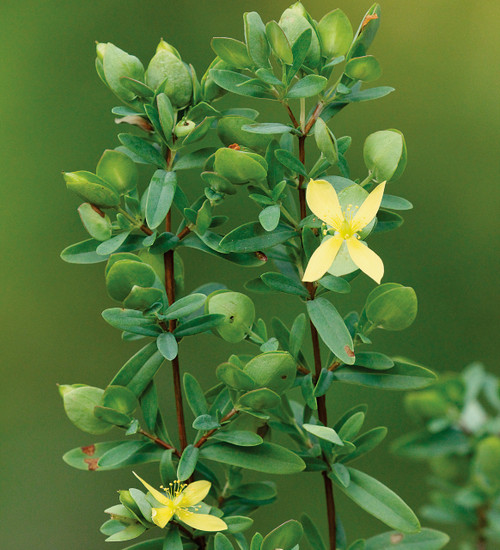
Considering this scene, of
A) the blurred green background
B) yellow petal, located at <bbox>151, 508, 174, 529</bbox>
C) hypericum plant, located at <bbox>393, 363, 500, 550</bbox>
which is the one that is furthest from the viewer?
the blurred green background

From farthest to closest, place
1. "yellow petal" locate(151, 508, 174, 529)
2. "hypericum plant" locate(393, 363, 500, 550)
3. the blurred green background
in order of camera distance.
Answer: the blurred green background
"hypericum plant" locate(393, 363, 500, 550)
"yellow petal" locate(151, 508, 174, 529)

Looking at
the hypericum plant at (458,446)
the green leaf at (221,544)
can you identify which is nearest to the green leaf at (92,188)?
the green leaf at (221,544)

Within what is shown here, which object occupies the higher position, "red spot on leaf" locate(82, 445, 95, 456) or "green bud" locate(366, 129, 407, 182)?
"green bud" locate(366, 129, 407, 182)

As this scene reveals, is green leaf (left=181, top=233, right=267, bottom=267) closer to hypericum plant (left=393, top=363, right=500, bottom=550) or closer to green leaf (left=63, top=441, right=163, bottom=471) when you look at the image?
green leaf (left=63, top=441, right=163, bottom=471)

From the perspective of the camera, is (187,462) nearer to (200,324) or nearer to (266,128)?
(200,324)

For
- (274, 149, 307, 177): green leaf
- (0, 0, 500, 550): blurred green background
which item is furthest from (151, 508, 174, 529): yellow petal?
(0, 0, 500, 550): blurred green background

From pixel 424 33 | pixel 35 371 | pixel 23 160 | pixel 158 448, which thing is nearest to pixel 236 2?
pixel 424 33

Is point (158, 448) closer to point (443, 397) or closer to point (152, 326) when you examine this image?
point (152, 326)
